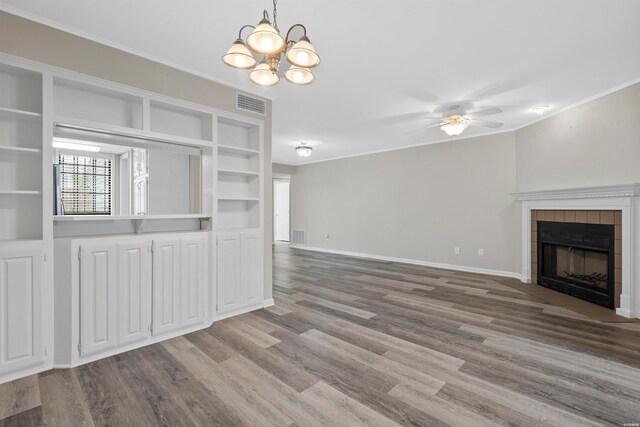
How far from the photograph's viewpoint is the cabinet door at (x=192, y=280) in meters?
2.98

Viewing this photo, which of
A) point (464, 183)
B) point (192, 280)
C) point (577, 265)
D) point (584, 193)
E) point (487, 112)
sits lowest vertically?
point (577, 265)

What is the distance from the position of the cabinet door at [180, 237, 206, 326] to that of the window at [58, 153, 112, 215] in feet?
2.51

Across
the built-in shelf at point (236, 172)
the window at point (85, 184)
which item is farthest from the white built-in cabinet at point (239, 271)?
the window at point (85, 184)

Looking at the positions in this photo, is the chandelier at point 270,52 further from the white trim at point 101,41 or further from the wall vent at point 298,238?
the wall vent at point 298,238

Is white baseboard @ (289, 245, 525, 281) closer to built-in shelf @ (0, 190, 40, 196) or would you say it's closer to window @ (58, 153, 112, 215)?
window @ (58, 153, 112, 215)

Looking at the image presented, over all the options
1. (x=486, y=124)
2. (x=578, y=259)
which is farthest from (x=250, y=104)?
(x=578, y=259)

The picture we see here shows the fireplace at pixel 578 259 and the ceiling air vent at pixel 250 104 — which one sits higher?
the ceiling air vent at pixel 250 104

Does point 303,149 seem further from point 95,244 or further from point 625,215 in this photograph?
point 625,215

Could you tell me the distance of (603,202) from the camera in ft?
12.5

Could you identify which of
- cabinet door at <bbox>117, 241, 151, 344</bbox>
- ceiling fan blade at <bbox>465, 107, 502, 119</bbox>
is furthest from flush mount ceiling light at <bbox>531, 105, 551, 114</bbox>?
cabinet door at <bbox>117, 241, 151, 344</bbox>

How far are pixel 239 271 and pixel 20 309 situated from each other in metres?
1.80

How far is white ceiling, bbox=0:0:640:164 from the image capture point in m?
2.13

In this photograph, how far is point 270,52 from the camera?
182cm

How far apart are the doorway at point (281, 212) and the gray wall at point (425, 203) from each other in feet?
7.20
